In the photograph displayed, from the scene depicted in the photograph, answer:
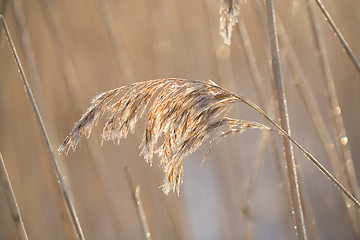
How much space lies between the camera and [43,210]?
2.40 metres

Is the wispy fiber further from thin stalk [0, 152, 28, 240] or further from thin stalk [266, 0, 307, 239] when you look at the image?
thin stalk [0, 152, 28, 240]

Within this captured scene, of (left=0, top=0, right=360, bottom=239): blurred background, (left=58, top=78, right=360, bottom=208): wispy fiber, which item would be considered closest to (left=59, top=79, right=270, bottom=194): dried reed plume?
(left=58, top=78, right=360, bottom=208): wispy fiber

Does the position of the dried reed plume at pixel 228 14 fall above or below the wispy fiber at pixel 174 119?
above

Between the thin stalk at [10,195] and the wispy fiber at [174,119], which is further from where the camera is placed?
the thin stalk at [10,195]

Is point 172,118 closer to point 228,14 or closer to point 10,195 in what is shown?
point 228,14

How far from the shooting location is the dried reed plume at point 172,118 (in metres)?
0.83

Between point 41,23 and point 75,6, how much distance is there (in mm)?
237

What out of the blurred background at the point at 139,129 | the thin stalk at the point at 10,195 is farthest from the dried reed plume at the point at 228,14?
the blurred background at the point at 139,129

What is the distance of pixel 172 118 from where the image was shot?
0.86 metres

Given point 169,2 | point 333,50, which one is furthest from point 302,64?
point 169,2

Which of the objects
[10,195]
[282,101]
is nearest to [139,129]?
[10,195]

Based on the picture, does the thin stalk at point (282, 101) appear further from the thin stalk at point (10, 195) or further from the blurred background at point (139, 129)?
the blurred background at point (139, 129)

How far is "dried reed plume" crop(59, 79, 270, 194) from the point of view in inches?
32.7

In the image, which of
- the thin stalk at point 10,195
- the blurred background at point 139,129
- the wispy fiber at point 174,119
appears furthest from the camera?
the blurred background at point 139,129
